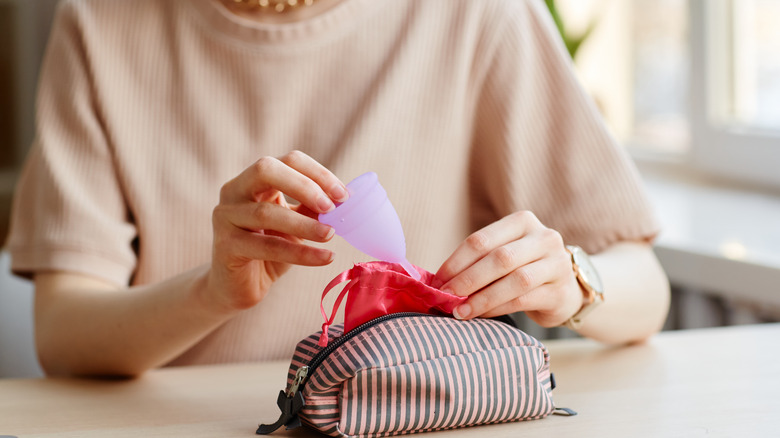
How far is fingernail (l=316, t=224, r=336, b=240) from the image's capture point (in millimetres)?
642

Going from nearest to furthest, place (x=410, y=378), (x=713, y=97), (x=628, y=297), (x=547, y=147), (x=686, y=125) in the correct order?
(x=410, y=378) < (x=628, y=297) < (x=547, y=147) < (x=713, y=97) < (x=686, y=125)

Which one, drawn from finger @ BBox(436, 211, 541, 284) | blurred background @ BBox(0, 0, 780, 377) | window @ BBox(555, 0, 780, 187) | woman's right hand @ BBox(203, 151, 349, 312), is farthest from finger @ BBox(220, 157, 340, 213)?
window @ BBox(555, 0, 780, 187)

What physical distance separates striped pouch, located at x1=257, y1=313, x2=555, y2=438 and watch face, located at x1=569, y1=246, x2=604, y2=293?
165 millimetres

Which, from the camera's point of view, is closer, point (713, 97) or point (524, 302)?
point (524, 302)

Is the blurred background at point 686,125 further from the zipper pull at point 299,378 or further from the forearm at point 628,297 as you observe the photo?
the zipper pull at point 299,378

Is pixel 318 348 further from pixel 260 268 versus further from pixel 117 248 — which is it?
pixel 117 248

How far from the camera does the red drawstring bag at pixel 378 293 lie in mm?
633

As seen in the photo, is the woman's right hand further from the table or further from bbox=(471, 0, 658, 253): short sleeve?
bbox=(471, 0, 658, 253): short sleeve

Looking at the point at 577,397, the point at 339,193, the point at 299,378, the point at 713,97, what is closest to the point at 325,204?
the point at 339,193

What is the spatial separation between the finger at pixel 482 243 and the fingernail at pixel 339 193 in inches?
3.8

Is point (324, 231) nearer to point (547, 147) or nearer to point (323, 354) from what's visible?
point (323, 354)

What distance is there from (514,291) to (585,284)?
144mm

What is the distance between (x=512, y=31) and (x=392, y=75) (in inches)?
6.4

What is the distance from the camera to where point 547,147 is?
1058 mm
